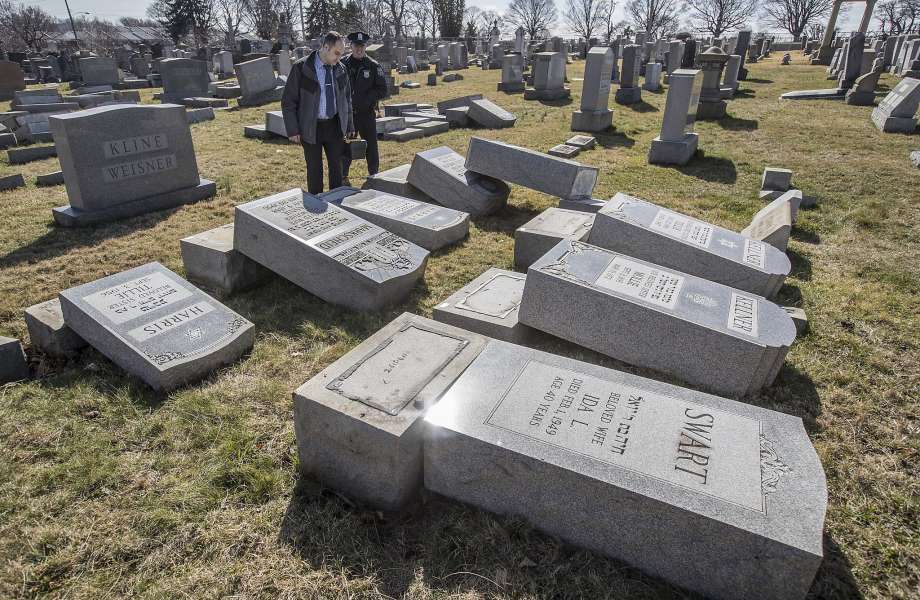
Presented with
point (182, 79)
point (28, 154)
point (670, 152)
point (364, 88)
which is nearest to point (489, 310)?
point (364, 88)

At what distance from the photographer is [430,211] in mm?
5406

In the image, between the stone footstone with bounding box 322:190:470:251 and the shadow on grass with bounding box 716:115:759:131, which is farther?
the shadow on grass with bounding box 716:115:759:131

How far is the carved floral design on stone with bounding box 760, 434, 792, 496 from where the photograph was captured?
1.93 m

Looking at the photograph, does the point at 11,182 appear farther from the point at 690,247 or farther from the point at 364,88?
the point at 690,247

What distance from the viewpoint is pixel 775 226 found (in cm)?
466

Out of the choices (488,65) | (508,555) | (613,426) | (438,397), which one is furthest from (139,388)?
(488,65)

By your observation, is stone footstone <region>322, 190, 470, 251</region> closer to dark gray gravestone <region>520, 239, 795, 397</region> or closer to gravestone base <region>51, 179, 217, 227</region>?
dark gray gravestone <region>520, 239, 795, 397</region>

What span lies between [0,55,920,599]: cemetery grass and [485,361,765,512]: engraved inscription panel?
0.91 ft

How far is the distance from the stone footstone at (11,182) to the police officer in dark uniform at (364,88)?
4423mm

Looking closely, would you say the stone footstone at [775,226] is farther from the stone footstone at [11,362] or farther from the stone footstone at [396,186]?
the stone footstone at [11,362]

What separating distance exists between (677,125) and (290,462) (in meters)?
8.05

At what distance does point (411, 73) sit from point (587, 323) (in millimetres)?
23167

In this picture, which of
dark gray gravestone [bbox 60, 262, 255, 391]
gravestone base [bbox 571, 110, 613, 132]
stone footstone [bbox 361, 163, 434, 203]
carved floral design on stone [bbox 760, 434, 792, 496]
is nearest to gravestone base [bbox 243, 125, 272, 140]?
stone footstone [bbox 361, 163, 434, 203]

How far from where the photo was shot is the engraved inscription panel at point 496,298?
361 cm
